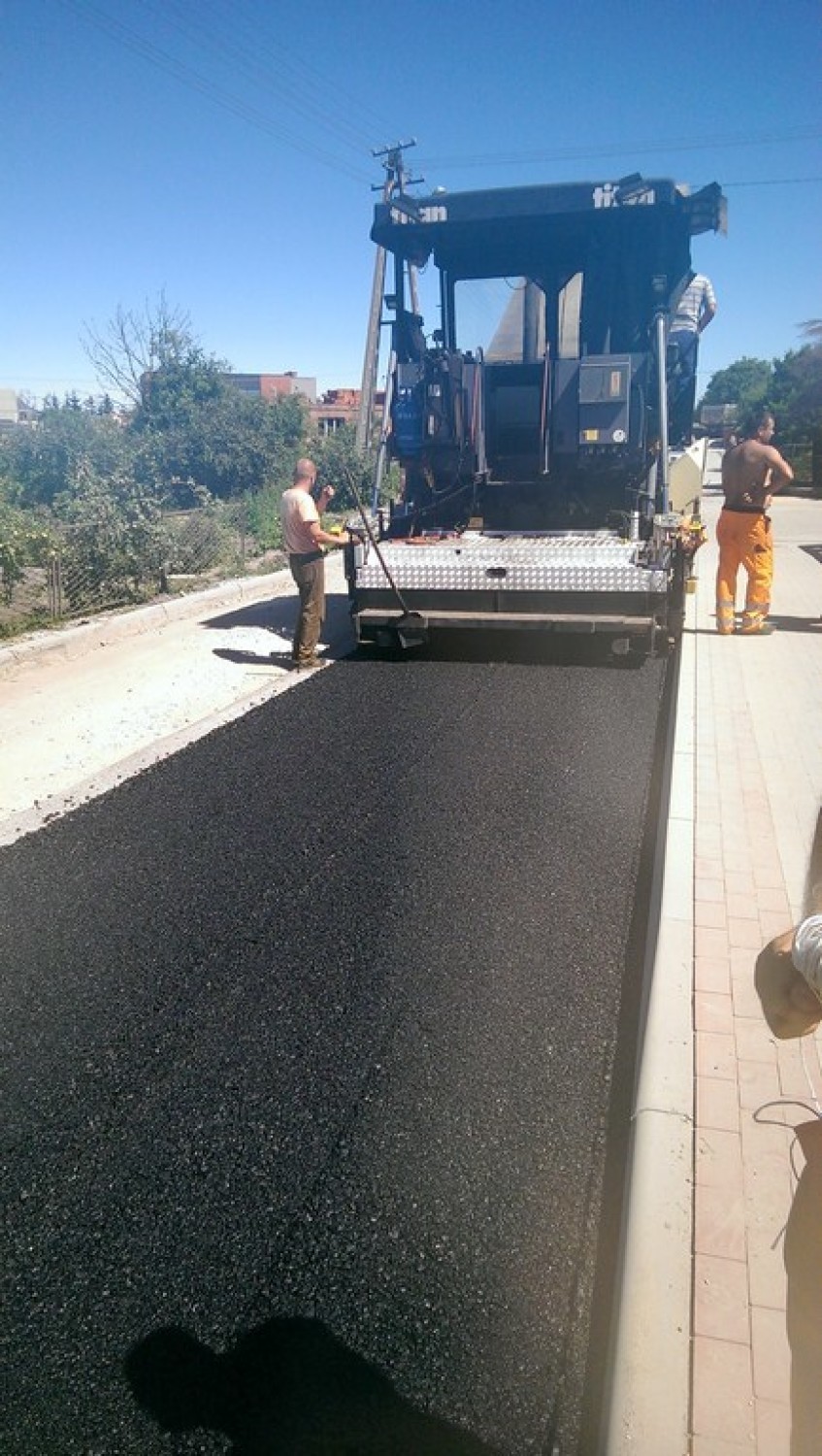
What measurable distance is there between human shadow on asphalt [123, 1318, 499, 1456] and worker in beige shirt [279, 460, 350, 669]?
250 inches

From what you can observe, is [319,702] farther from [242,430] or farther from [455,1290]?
[242,430]

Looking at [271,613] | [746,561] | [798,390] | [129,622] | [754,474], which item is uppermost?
[798,390]

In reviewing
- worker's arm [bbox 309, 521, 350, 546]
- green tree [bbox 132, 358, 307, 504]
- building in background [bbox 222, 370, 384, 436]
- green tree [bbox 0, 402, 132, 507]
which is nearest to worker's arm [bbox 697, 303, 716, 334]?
worker's arm [bbox 309, 521, 350, 546]

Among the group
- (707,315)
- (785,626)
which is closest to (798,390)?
(707,315)

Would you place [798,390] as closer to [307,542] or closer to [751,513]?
[751,513]

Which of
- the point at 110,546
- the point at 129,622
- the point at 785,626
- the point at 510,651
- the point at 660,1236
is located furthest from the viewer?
the point at 110,546

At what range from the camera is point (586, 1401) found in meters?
1.86

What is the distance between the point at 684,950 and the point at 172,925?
7.09ft

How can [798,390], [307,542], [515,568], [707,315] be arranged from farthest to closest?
[798,390] → [707,315] → [307,542] → [515,568]

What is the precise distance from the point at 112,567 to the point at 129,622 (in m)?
1.23

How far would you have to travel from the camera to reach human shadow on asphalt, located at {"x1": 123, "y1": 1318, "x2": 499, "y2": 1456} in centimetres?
176

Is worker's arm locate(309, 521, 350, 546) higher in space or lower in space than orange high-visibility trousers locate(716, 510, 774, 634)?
higher

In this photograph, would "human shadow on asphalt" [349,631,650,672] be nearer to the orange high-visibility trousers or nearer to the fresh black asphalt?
the orange high-visibility trousers

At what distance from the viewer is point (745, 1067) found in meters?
2.73
